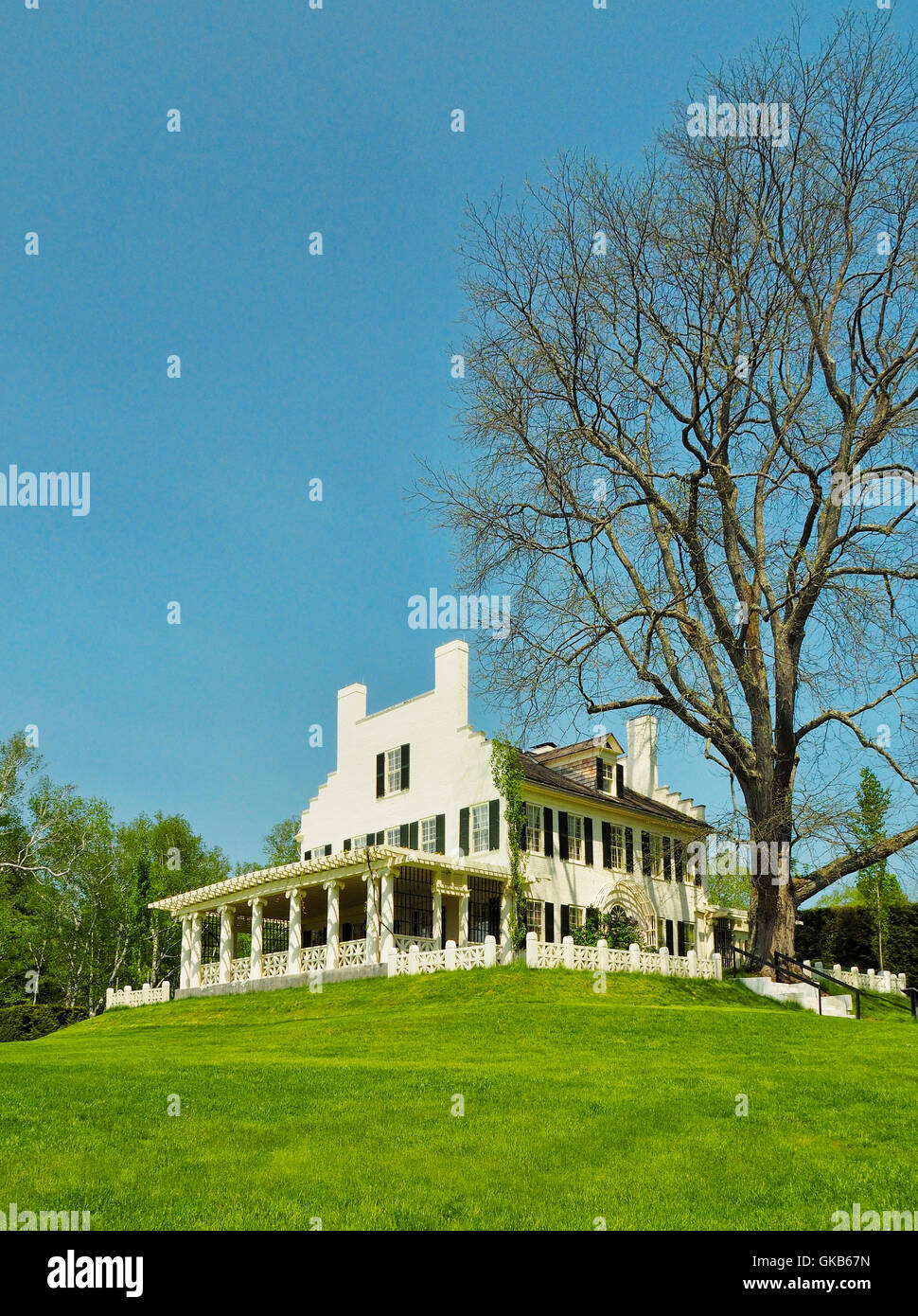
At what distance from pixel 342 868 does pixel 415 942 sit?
2.78 m

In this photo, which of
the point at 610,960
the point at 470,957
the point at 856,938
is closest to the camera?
the point at 470,957

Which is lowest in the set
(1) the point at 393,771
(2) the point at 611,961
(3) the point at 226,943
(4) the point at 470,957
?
(2) the point at 611,961

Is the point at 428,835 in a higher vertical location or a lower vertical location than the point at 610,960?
higher

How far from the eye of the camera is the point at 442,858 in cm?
2895

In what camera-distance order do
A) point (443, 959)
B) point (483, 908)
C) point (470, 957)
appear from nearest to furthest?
1. point (470, 957)
2. point (443, 959)
3. point (483, 908)

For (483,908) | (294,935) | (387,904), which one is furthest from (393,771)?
(387,904)

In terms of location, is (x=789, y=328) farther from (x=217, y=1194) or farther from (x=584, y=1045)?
(x=217, y=1194)

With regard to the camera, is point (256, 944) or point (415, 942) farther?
point (256, 944)

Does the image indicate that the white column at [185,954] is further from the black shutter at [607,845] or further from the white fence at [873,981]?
the white fence at [873,981]

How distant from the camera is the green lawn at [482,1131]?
7.61 m

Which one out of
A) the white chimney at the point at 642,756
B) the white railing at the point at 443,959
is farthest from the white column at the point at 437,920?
the white chimney at the point at 642,756

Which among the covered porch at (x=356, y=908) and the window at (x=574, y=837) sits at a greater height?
the window at (x=574, y=837)

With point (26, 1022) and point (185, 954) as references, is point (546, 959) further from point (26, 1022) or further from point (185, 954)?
point (26, 1022)

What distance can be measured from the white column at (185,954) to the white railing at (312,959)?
6158 mm
